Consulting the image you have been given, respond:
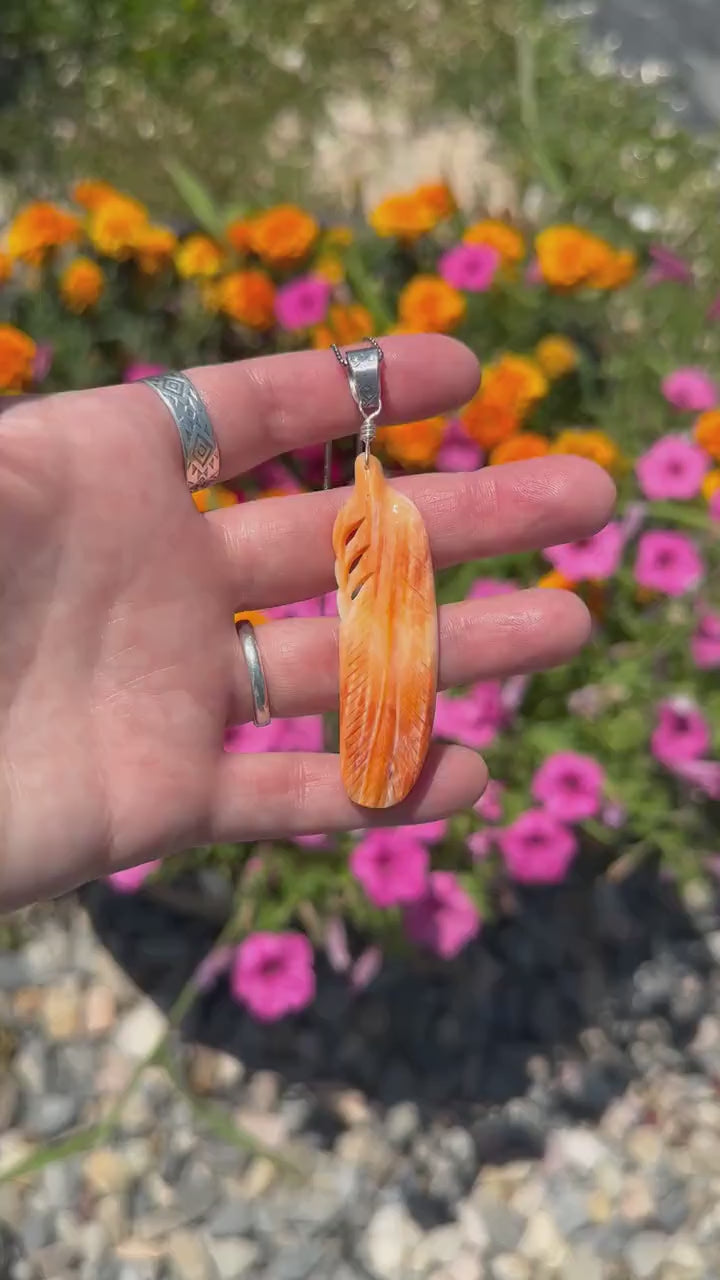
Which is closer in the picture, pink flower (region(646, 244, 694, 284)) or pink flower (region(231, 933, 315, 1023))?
pink flower (region(231, 933, 315, 1023))

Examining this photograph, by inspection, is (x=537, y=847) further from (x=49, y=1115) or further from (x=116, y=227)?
(x=116, y=227)

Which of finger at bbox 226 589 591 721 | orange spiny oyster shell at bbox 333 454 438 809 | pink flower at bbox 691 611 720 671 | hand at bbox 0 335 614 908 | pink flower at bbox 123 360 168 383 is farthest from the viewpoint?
pink flower at bbox 123 360 168 383

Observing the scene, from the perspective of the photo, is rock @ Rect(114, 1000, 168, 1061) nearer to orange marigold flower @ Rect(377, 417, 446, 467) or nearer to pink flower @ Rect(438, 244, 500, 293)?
orange marigold flower @ Rect(377, 417, 446, 467)

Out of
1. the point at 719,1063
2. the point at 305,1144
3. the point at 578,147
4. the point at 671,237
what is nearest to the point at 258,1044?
the point at 305,1144

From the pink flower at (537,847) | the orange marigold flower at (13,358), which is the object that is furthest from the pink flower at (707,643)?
the orange marigold flower at (13,358)

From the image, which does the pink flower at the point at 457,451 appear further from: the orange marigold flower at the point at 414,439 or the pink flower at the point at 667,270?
the pink flower at the point at 667,270

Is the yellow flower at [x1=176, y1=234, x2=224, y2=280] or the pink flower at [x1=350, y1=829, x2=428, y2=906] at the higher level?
the yellow flower at [x1=176, y1=234, x2=224, y2=280]

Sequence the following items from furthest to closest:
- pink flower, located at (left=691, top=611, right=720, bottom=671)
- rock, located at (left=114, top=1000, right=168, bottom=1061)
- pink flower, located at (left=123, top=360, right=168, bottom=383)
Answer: pink flower, located at (left=123, top=360, right=168, bottom=383) → rock, located at (left=114, top=1000, right=168, bottom=1061) → pink flower, located at (left=691, top=611, right=720, bottom=671)

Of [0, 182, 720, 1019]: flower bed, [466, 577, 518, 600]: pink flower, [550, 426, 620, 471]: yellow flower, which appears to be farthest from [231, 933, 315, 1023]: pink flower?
[550, 426, 620, 471]: yellow flower

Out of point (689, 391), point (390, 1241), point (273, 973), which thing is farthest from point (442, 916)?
point (689, 391)
